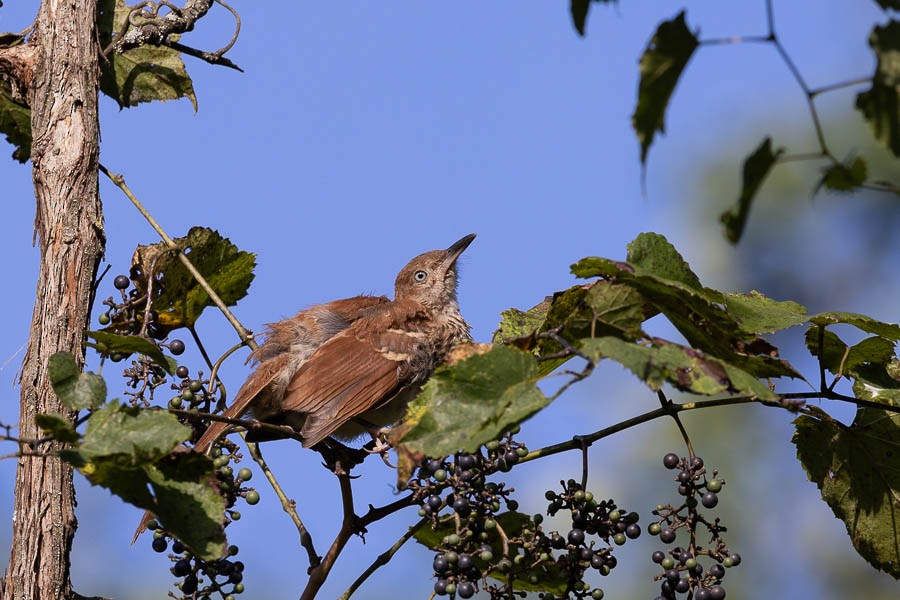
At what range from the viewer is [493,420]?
2.19 metres

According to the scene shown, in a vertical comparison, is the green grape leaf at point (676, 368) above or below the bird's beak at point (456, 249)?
below

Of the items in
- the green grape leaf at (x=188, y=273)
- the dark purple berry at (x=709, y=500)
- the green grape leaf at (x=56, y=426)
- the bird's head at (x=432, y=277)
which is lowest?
the dark purple berry at (x=709, y=500)

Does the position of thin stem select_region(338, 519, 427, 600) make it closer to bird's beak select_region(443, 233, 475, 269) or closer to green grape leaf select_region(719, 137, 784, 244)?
green grape leaf select_region(719, 137, 784, 244)

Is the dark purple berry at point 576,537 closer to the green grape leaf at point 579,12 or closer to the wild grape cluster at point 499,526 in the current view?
the wild grape cluster at point 499,526

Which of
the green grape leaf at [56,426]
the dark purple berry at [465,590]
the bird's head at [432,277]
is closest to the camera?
the green grape leaf at [56,426]

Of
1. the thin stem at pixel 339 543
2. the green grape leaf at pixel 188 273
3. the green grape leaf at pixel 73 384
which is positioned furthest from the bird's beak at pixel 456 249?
the green grape leaf at pixel 73 384

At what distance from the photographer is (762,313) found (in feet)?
9.19

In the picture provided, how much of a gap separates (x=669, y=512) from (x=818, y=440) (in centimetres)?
58

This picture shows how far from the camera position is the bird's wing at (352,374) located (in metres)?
4.38

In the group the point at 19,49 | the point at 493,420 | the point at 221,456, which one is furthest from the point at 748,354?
the point at 19,49

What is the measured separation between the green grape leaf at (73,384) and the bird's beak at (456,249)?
12.4ft

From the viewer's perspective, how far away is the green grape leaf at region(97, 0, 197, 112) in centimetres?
357

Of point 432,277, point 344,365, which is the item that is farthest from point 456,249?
point 344,365

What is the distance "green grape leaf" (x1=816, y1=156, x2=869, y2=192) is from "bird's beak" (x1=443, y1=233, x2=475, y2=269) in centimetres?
451
